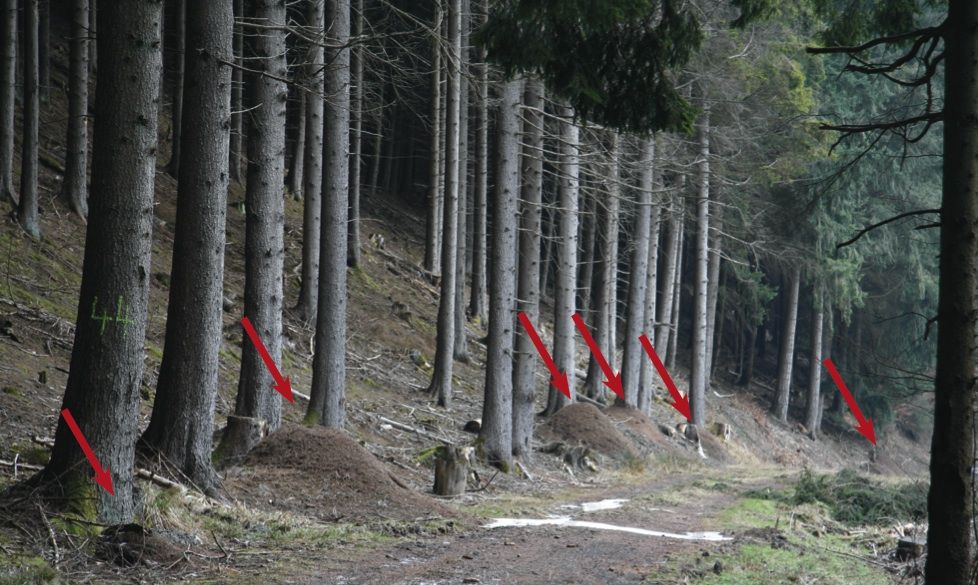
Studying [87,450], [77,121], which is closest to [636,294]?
[77,121]

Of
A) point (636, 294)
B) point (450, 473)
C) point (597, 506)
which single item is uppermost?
point (636, 294)

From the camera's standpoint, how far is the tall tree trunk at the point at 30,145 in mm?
18391

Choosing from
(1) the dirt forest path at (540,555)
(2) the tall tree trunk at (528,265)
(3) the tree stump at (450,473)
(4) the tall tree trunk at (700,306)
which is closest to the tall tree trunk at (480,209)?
(2) the tall tree trunk at (528,265)

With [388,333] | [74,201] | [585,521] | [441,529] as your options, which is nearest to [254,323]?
[441,529]

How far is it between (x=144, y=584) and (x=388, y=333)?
66.5 feet

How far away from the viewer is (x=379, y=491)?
13172mm

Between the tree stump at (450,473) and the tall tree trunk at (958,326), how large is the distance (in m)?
8.72

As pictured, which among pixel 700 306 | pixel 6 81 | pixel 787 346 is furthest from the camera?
pixel 787 346

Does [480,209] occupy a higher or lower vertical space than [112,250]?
higher

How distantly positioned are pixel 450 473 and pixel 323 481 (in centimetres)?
299

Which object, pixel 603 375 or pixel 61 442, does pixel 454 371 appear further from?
pixel 61 442

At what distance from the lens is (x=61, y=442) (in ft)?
28.0

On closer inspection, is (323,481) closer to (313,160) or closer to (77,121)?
(313,160)

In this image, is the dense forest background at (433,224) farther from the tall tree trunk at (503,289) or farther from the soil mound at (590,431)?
the soil mound at (590,431)
